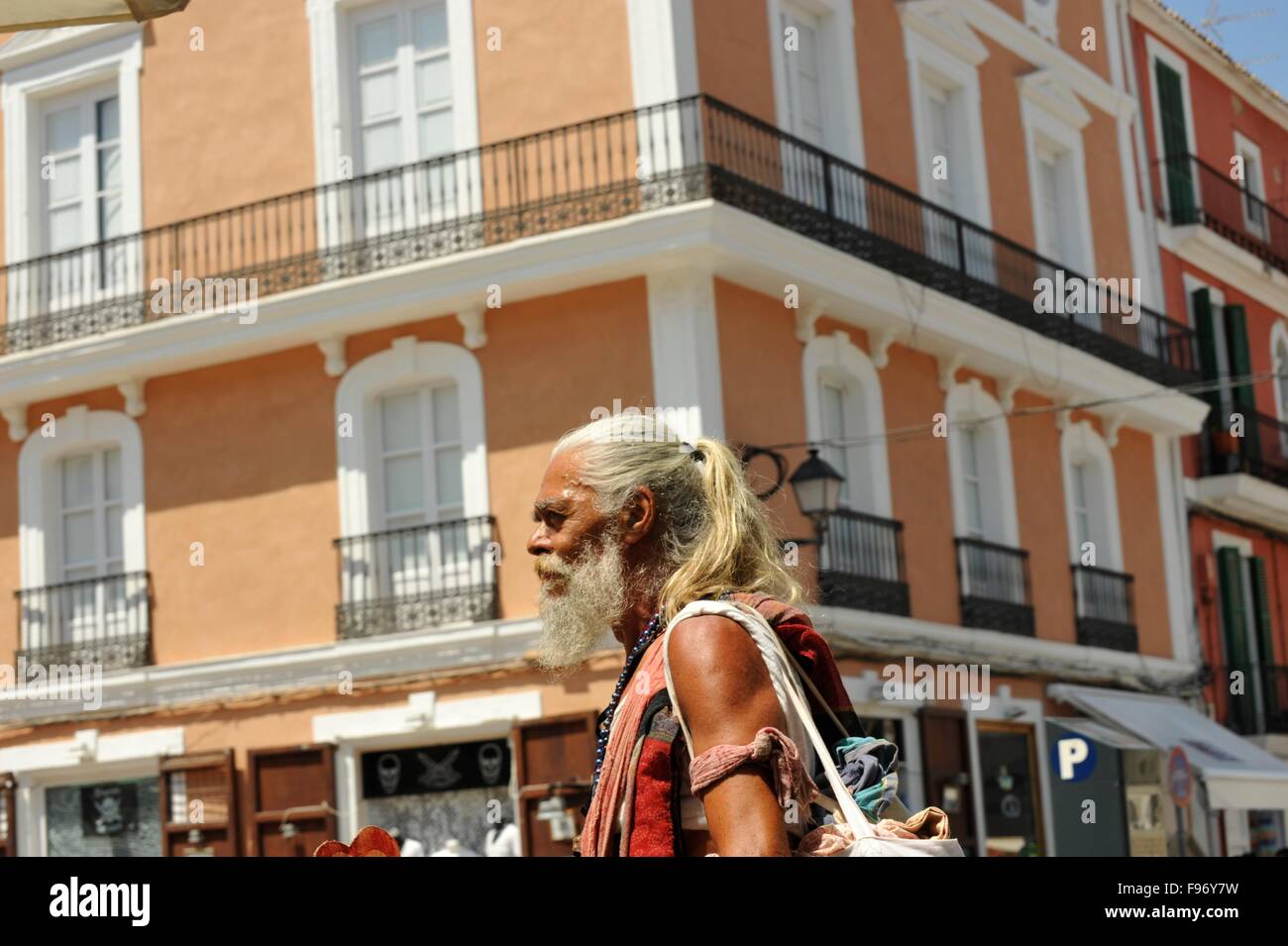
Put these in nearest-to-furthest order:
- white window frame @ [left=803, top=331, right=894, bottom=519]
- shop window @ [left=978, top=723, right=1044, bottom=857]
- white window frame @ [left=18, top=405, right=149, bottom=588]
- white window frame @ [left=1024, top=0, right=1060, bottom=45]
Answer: white window frame @ [left=803, top=331, right=894, bottom=519] < white window frame @ [left=18, top=405, right=149, bottom=588] < shop window @ [left=978, top=723, right=1044, bottom=857] < white window frame @ [left=1024, top=0, right=1060, bottom=45]

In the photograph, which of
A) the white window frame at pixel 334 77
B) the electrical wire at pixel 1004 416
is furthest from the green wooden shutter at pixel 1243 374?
the white window frame at pixel 334 77

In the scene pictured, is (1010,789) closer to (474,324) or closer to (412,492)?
(412,492)

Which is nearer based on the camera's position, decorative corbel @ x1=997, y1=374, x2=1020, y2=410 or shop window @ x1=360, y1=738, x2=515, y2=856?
shop window @ x1=360, y1=738, x2=515, y2=856

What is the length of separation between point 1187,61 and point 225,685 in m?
16.2

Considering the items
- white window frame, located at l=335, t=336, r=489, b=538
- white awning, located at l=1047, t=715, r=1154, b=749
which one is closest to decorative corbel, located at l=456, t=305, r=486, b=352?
white window frame, located at l=335, t=336, r=489, b=538

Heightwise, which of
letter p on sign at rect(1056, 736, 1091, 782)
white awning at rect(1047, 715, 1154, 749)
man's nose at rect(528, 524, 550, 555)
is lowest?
man's nose at rect(528, 524, 550, 555)

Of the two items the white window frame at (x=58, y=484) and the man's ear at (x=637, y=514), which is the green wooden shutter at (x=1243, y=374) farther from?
the man's ear at (x=637, y=514)

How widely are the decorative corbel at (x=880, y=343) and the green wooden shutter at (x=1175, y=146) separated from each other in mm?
8038

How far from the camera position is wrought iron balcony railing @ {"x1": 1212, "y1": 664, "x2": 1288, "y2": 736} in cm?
2547

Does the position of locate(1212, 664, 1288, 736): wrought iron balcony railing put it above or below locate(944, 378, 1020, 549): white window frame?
below
